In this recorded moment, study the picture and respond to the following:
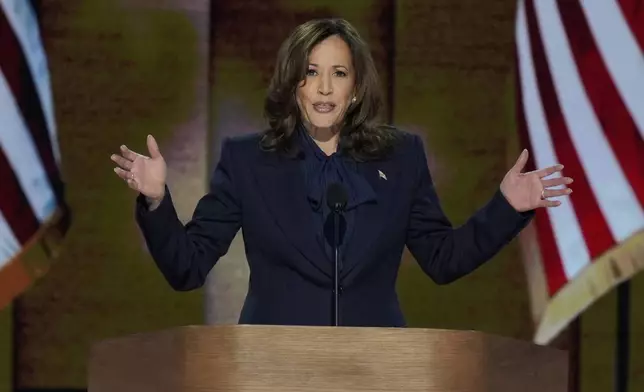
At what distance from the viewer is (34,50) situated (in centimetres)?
299

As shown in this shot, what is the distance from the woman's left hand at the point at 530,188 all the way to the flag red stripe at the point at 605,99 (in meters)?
1.46

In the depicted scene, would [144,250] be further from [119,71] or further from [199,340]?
[199,340]

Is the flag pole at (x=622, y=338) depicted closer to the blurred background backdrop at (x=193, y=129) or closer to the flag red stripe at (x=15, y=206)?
the blurred background backdrop at (x=193, y=129)

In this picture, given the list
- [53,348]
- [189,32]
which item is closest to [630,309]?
[189,32]

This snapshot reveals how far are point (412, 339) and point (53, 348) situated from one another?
7.17ft

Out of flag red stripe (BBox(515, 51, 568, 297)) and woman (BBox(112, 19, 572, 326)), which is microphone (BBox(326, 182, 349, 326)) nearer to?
woman (BBox(112, 19, 572, 326))

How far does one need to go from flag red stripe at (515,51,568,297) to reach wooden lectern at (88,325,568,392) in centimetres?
197

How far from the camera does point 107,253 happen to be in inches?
118

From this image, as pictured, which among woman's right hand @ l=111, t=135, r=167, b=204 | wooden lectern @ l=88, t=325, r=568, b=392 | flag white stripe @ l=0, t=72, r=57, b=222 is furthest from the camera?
flag white stripe @ l=0, t=72, r=57, b=222

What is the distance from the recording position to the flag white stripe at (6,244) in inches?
116

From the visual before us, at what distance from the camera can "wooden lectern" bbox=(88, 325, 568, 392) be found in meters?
1.08

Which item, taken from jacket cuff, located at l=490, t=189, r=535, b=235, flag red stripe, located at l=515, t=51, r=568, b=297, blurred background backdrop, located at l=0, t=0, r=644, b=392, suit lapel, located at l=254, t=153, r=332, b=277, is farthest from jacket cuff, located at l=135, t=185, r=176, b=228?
flag red stripe, located at l=515, t=51, r=568, b=297

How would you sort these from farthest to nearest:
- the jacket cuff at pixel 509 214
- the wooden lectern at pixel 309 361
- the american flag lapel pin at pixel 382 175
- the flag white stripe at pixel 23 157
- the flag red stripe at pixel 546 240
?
the flag red stripe at pixel 546 240
the flag white stripe at pixel 23 157
the american flag lapel pin at pixel 382 175
the jacket cuff at pixel 509 214
the wooden lectern at pixel 309 361

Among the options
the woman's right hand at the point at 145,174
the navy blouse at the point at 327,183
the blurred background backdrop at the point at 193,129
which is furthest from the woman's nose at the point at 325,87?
→ the blurred background backdrop at the point at 193,129
